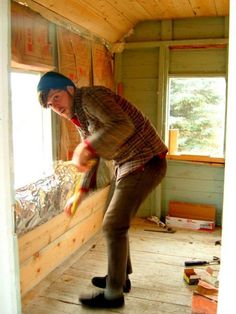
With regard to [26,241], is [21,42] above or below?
above

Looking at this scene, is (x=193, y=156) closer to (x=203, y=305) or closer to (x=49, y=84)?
(x=203, y=305)

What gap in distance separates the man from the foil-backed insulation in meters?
0.21

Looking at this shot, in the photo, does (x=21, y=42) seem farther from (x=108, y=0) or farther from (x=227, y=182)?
(x=227, y=182)

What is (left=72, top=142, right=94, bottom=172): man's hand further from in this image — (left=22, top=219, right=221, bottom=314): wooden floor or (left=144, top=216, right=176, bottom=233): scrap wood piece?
Answer: (left=144, top=216, right=176, bottom=233): scrap wood piece

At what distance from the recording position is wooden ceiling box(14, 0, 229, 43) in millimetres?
2339

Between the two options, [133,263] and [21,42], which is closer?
[21,42]

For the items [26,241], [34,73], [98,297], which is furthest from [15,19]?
[98,297]

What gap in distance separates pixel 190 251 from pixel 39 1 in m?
2.16

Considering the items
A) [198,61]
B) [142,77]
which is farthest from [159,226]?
[198,61]

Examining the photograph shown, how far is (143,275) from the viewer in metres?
2.39

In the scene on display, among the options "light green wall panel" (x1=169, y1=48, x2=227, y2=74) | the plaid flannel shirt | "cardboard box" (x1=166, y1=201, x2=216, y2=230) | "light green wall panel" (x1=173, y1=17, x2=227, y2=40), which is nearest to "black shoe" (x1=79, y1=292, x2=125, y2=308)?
the plaid flannel shirt

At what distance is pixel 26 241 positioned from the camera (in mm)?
2061

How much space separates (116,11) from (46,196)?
1712 mm

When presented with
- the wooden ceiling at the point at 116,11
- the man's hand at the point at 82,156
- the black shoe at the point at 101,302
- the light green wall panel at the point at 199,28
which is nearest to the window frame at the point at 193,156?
the light green wall panel at the point at 199,28
